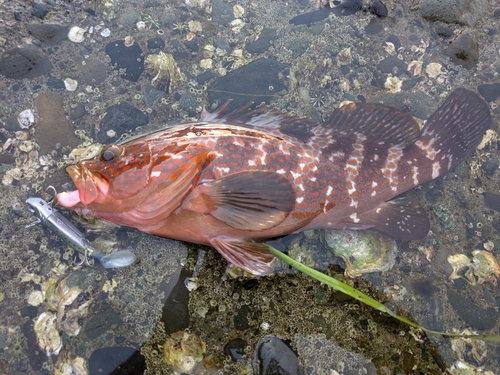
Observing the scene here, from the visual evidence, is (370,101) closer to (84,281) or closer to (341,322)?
(341,322)

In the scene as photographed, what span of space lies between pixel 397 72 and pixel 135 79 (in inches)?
104

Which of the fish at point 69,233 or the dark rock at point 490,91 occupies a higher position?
the dark rock at point 490,91

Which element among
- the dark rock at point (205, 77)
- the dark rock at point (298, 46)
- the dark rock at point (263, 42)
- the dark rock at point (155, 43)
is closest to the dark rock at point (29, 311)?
the dark rock at point (205, 77)

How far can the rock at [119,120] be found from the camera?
354cm

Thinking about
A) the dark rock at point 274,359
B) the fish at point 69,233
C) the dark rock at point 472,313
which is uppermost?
the dark rock at point 472,313

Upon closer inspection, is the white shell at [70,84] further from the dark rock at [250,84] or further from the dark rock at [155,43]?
the dark rock at [250,84]

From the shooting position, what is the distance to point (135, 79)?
12.3ft

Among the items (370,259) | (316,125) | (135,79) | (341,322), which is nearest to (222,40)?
(135,79)

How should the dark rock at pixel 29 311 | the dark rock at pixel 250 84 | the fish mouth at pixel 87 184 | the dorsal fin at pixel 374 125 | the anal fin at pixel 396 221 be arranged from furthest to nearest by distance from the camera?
1. the dark rock at pixel 250 84
2. the dorsal fin at pixel 374 125
3. the anal fin at pixel 396 221
4. the dark rock at pixel 29 311
5. the fish mouth at pixel 87 184

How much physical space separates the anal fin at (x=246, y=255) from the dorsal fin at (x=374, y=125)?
1.25 meters

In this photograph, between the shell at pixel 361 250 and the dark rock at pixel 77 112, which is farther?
the dark rock at pixel 77 112

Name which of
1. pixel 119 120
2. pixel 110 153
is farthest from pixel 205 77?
pixel 110 153

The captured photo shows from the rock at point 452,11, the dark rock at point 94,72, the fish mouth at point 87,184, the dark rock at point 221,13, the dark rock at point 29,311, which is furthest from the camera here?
the rock at point 452,11

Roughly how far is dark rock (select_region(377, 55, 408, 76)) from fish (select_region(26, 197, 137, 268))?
3.10 meters
